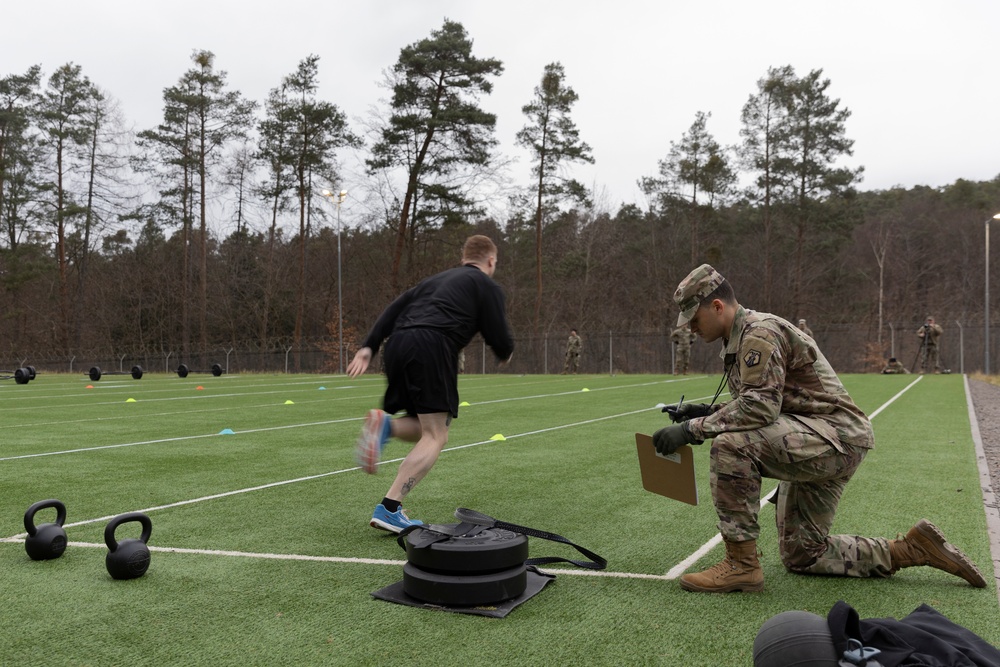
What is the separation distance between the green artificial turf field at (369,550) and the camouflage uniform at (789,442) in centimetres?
17

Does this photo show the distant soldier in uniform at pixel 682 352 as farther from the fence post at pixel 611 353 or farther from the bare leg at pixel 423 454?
the bare leg at pixel 423 454

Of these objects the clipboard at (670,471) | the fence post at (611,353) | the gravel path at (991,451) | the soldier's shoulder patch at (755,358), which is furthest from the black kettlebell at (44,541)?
the fence post at (611,353)

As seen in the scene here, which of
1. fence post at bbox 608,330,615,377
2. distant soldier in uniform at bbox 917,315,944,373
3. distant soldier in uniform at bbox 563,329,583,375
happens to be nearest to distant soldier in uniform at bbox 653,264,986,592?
distant soldier in uniform at bbox 563,329,583,375

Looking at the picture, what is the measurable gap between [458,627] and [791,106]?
4290 centimetres

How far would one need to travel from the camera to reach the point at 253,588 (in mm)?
3727

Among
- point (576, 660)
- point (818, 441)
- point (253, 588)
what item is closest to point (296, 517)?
point (253, 588)

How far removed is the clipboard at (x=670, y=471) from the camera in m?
3.74

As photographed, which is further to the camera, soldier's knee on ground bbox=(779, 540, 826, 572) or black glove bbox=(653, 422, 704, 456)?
soldier's knee on ground bbox=(779, 540, 826, 572)

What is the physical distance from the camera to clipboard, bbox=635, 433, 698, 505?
374cm

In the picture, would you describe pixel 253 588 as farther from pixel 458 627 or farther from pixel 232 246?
pixel 232 246

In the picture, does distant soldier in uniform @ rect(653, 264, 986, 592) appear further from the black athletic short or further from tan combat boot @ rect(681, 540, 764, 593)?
the black athletic short

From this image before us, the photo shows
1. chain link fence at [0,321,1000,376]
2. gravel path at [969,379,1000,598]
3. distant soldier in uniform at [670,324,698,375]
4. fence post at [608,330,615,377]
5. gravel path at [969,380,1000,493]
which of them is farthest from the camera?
fence post at [608,330,615,377]

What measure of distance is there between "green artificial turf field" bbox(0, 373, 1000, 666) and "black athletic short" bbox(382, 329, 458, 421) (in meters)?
0.88

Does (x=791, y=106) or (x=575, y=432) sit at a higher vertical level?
(x=791, y=106)
